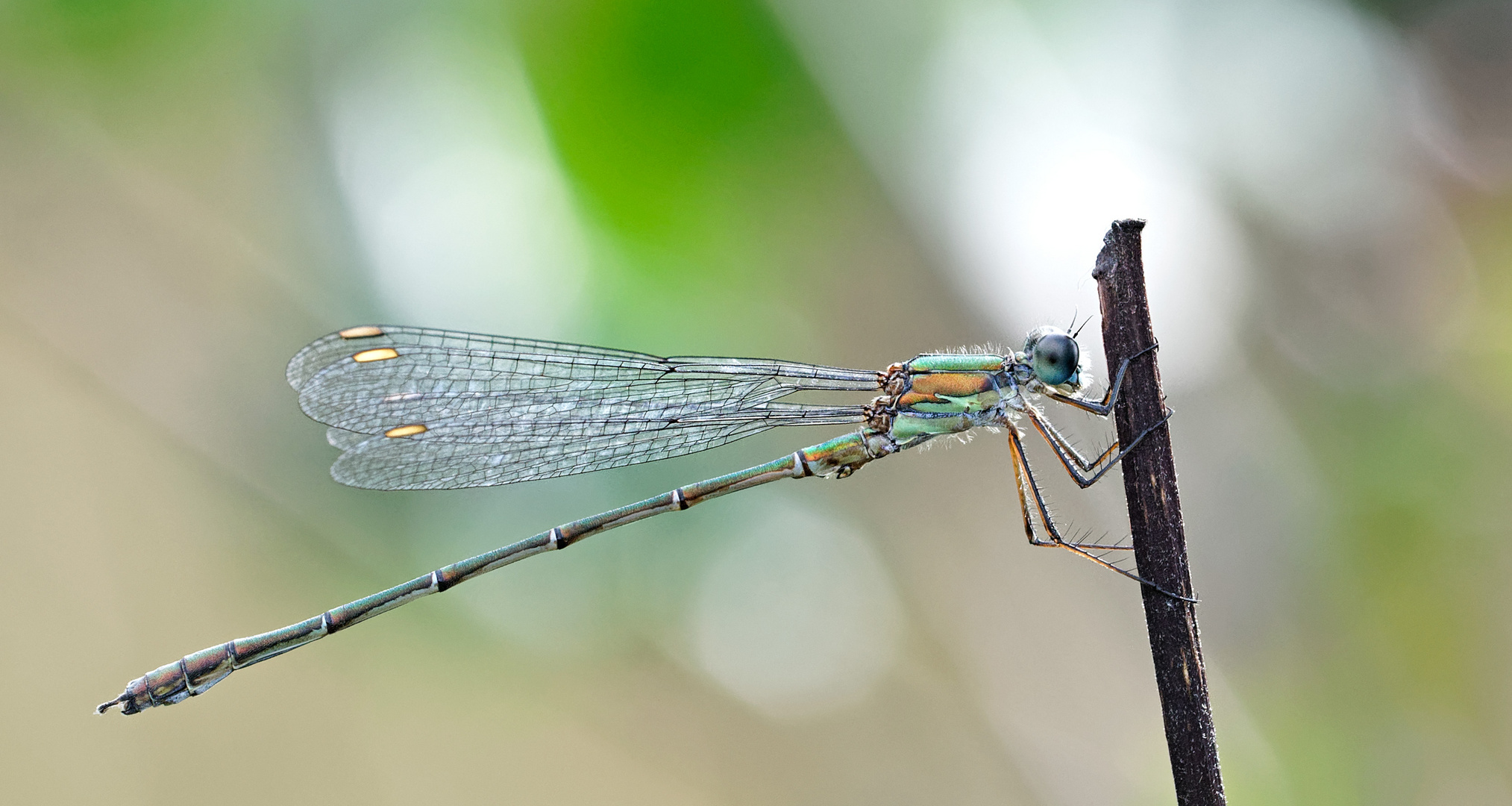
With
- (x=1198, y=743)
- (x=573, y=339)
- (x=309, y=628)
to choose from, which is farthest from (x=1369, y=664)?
(x=309, y=628)

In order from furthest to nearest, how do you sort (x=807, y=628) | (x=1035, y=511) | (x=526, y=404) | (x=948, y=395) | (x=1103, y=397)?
(x=807, y=628) → (x=526, y=404) → (x=948, y=395) → (x=1035, y=511) → (x=1103, y=397)

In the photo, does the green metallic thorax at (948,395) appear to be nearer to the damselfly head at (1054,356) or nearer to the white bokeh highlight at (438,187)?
the damselfly head at (1054,356)

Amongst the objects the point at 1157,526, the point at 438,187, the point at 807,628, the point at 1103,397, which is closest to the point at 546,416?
the point at 438,187

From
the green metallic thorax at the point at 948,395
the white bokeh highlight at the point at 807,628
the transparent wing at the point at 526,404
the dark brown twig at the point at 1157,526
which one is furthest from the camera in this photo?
the white bokeh highlight at the point at 807,628

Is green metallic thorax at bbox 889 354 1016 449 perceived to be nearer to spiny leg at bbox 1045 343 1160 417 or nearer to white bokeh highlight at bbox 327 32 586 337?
spiny leg at bbox 1045 343 1160 417

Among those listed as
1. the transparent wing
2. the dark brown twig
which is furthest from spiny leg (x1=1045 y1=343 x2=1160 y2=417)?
the transparent wing

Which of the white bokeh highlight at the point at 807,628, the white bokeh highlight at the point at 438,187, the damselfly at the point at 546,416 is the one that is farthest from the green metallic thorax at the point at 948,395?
the white bokeh highlight at the point at 438,187

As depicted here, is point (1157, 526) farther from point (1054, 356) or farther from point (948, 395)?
point (948, 395)
